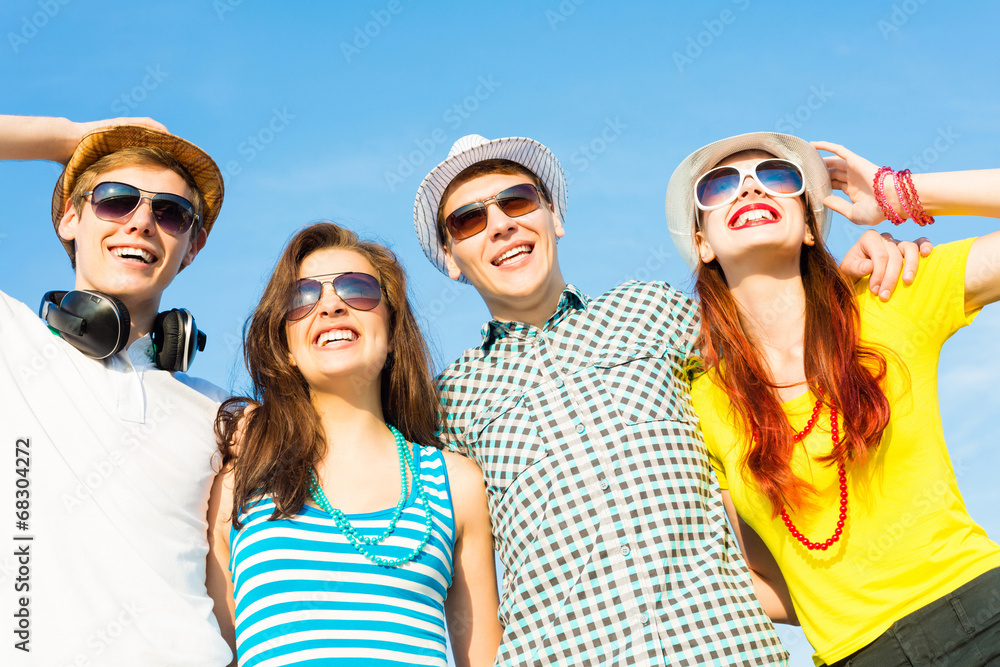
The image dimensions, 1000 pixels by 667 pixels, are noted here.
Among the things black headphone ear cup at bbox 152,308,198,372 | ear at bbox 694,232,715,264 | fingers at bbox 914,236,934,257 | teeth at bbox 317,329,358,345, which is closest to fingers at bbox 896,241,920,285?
fingers at bbox 914,236,934,257

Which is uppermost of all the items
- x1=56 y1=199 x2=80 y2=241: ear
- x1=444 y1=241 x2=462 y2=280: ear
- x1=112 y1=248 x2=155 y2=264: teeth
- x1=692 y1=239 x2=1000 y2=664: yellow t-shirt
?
x1=56 y1=199 x2=80 y2=241: ear

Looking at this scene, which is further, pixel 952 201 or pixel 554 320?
pixel 554 320

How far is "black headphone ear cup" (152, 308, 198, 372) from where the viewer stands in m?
4.79

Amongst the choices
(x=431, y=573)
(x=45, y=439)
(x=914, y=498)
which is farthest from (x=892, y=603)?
(x=45, y=439)

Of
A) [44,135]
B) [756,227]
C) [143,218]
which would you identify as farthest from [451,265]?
[44,135]

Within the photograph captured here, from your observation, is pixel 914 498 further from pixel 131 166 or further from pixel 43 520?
pixel 131 166

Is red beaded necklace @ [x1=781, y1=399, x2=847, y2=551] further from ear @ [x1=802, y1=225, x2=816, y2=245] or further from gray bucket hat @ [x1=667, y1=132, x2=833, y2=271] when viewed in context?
gray bucket hat @ [x1=667, y1=132, x2=833, y2=271]

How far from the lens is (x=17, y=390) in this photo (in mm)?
4129

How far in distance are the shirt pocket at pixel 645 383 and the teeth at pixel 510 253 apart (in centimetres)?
92

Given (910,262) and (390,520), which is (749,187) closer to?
(910,262)

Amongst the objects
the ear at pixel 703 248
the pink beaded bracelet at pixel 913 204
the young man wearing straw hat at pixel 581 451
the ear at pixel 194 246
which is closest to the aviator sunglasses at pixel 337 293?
the young man wearing straw hat at pixel 581 451

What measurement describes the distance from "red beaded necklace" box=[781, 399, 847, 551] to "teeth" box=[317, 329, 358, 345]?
8.33 ft

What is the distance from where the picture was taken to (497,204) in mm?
5320

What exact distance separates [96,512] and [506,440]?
2.10 m
